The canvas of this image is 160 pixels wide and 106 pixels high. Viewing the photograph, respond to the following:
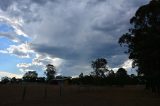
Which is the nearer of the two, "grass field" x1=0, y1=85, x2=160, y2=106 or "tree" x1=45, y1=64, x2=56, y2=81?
"grass field" x1=0, y1=85, x2=160, y2=106

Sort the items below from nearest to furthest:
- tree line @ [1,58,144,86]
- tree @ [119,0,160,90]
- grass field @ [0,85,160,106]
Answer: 1. grass field @ [0,85,160,106]
2. tree @ [119,0,160,90]
3. tree line @ [1,58,144,86]

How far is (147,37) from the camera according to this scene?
1644 inches

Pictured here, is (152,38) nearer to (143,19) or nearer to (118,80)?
(143,19)

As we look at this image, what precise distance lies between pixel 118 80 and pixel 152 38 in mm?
87549

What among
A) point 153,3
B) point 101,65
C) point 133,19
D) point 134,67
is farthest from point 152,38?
point 101,65

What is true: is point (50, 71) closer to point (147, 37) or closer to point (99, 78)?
point (99, 78)

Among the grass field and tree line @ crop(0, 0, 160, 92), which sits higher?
tree line @ crop(0, 0, 160, 92)

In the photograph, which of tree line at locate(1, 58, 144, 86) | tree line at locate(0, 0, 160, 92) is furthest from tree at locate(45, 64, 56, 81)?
tree line at locate(0, 0, 160, 92)

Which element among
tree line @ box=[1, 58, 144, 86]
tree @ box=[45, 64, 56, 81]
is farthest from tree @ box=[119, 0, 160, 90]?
tree @ box=[45, 64, 56, 81]

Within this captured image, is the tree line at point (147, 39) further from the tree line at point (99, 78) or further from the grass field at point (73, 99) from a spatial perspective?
the tree line at point (99, 78)

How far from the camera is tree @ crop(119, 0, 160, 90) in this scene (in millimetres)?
41088

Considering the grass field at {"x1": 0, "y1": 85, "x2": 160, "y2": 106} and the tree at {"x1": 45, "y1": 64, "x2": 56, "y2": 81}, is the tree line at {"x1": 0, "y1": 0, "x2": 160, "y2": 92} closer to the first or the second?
the grass field at {"x1": 0, "y1": 85, "x2": 160, "y2": 106}

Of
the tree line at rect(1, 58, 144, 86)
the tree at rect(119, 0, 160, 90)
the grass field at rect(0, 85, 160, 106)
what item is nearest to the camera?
the grass field at rect(0, 85, 160, 106)

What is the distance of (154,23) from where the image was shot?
44.0m
